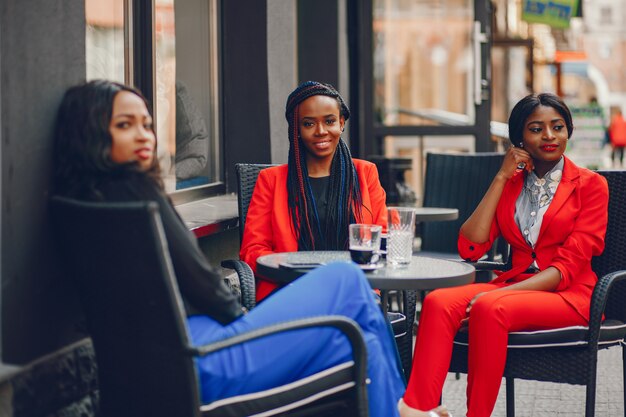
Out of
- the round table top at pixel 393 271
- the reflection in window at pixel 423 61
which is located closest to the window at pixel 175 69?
the round table top at pixel 393 271

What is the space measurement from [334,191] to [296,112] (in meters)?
0.39

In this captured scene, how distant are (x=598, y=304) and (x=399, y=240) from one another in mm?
876

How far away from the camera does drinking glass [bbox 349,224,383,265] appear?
11.8ft

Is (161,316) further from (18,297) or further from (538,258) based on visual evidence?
(538,258)

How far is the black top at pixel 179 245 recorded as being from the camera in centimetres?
294

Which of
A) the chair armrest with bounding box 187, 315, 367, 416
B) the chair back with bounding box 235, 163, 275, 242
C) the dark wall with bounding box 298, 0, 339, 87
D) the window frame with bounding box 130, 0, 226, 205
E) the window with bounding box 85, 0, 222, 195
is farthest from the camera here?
the dark wall with bounding box 298, 0, 339, 87

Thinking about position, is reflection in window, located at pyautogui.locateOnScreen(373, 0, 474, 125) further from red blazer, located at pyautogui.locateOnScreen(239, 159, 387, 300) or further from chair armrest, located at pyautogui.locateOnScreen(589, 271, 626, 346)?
chair armrest, located at pyautogui.locateOnScreen(589, 271, 626, 346)

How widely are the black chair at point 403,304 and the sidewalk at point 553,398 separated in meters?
0.71

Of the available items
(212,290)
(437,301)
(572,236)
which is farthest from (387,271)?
(572,236)

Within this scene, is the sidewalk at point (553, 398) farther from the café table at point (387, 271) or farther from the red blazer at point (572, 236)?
the café table at point (387, 271)

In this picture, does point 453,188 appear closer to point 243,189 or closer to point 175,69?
point 175,69

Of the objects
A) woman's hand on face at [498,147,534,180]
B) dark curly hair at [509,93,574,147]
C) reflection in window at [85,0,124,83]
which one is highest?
reflection in window at [85,0,124,83]

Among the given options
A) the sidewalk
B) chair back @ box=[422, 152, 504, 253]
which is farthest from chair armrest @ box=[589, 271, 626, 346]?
chair back @ box=[422, 152, 504, 253]

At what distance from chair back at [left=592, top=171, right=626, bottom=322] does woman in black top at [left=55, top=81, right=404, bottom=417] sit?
1.47 meters
